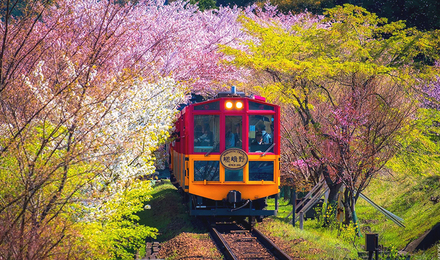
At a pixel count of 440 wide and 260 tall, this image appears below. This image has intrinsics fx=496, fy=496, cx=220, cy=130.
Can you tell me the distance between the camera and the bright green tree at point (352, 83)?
38.8 feet

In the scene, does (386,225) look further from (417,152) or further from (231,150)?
(231,150)

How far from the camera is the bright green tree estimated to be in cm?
1182

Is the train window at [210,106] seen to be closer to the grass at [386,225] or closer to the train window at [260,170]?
the train window at [260,170]

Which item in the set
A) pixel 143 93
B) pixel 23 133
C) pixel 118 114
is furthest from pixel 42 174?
pixel 143 93

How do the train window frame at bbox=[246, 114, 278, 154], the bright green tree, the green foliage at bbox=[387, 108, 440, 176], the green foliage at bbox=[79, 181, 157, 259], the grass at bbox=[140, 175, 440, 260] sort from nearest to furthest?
the green foliage at bbox=[79, 181, 157, 259]
the grass at bbox=[140, 175, 440, 260]
the train window frame at bbox=[246, 114, 278, 154]
the bright green tree
the green foliage at bbox=[387, 108, 440, 176]

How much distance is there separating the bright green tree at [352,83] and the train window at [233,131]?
2.67 m

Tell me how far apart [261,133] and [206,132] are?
122cm

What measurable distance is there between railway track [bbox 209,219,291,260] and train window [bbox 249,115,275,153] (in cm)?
186

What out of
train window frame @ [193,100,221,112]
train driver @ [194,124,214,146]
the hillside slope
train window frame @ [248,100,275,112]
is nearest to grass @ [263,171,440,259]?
the hillside slope

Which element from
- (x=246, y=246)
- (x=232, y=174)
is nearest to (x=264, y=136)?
(x=232, y=174)

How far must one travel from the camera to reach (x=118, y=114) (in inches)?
313

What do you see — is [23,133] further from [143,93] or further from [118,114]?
[143,93]

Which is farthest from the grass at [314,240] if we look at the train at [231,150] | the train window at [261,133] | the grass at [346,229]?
the train window at [261,133]

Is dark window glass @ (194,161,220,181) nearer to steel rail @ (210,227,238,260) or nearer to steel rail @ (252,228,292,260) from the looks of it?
steel rail @ (210,227,238,260)
